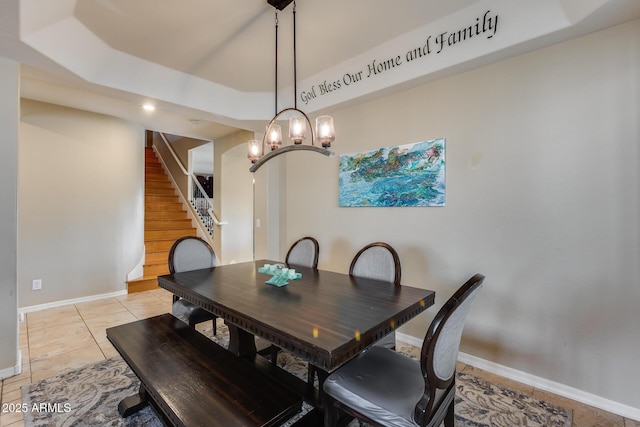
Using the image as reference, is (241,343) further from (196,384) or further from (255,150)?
(255,150)

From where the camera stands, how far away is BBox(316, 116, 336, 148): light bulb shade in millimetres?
2098

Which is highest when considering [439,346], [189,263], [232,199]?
[232,199]

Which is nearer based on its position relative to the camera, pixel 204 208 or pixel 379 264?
pixel 379 264

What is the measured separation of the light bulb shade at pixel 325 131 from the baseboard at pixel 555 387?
2.20 m

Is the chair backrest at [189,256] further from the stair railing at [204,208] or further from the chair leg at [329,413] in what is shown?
the stair railing at [204,208]

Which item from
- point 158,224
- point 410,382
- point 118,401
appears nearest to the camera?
point 410,382

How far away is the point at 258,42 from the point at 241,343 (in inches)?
101

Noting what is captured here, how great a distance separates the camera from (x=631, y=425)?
180 cm

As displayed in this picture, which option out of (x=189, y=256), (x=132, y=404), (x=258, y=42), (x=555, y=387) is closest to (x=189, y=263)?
(x=189, y=256)

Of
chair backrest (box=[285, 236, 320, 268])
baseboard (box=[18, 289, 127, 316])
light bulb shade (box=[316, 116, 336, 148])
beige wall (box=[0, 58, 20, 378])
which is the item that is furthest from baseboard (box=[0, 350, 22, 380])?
light bulb shade (box=[316, 116, 336, 148])

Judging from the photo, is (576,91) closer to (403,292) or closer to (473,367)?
(403,292)

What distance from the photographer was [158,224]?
5.84 m

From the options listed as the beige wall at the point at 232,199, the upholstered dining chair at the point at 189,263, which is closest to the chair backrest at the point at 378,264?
the upholstered dining chair at the point at 189,263

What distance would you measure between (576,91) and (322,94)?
2.28 m
